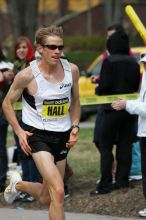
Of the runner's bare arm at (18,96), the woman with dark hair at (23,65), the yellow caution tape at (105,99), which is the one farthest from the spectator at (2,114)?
the runner's bare arm at (18,96)

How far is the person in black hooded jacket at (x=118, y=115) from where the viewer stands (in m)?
7.41

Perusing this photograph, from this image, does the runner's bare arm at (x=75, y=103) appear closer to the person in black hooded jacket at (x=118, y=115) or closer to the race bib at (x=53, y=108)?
the race bib at (x=53, y=108)

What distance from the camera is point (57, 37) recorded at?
5926mm

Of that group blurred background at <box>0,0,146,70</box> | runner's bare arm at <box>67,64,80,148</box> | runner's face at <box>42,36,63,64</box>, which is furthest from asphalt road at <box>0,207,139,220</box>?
blurred background at <box>0,0,146,70</box>

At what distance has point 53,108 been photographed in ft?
19.6

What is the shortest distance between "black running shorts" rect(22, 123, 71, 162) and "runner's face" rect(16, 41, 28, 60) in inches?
72.8

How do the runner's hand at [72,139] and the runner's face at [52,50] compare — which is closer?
the runner's face at [52,50]

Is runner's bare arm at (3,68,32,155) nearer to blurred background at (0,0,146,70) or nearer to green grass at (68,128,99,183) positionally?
green grass at (68,128,99,183)

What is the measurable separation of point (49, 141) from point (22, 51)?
2.07 m

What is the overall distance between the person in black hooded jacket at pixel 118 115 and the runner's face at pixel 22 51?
95 cm

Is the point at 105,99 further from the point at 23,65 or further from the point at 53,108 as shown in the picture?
the point at 53,108

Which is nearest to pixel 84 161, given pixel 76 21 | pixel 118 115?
pixel 118 115

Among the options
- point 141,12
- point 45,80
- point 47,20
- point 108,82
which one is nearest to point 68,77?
point 45,80

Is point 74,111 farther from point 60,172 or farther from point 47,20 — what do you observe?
point 47,20
